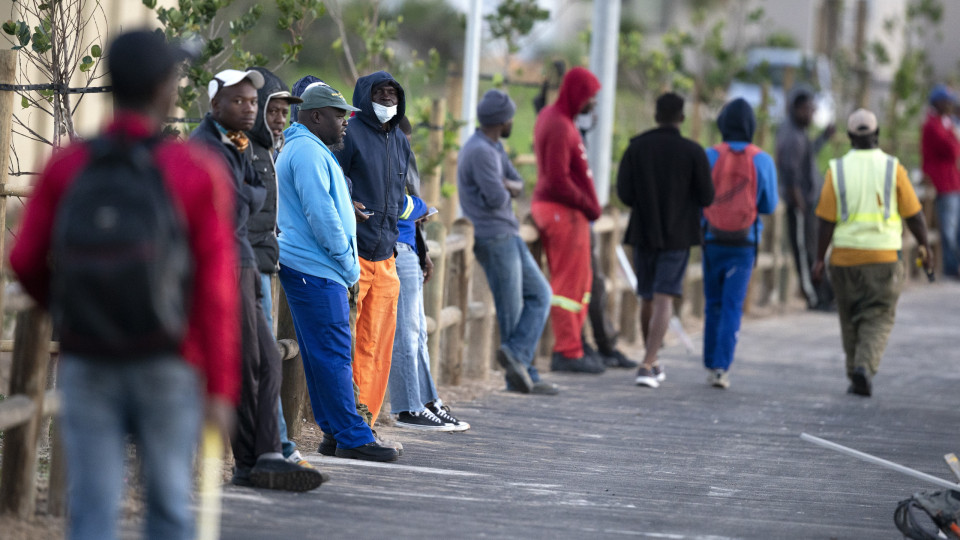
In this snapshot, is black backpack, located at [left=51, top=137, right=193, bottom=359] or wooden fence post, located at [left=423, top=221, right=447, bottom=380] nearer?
black backpack, located at [left=51, top=137, right=193, bottom=359]

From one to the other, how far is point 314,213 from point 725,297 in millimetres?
4612

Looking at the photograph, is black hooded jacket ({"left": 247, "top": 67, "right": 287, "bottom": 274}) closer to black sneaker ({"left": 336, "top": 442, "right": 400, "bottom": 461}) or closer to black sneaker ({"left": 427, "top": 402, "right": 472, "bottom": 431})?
black sneaker ({"left": 336, "top": 442, "right": 400, "bottom": 461})

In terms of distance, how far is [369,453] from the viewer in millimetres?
6832

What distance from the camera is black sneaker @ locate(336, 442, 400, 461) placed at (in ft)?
22.4

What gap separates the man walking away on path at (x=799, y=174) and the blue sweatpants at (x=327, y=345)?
29.0 feet

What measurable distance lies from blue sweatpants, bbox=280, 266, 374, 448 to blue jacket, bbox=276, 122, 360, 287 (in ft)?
0.23

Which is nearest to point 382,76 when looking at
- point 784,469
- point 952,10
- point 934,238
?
point 784,469

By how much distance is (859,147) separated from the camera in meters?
10.0

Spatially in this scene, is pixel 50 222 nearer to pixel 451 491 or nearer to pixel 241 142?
pixel 241 142

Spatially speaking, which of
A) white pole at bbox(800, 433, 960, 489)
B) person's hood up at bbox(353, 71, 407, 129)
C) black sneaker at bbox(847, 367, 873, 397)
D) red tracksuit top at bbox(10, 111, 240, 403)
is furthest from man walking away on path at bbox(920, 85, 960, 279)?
red tracksuit top at bbox(10, 111, 240, 403)

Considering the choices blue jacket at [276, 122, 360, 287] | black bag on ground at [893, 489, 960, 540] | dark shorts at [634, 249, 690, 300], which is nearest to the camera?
black bag on ground at [893, 489, 960, 540]

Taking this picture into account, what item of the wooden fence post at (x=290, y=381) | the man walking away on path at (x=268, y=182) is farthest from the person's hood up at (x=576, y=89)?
the man walking away on path at (x=268, y=182)

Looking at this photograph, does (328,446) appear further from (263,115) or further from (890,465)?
(890,465)

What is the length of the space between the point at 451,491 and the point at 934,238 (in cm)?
1428
